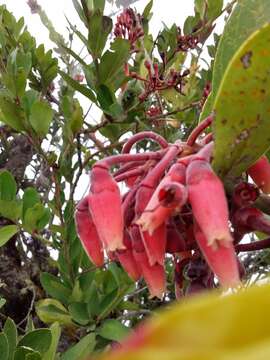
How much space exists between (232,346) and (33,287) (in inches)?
76.9

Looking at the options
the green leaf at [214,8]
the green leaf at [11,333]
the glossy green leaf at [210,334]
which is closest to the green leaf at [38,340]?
the green leaf at [11,333]

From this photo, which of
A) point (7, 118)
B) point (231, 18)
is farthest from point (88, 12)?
point (231, 18)

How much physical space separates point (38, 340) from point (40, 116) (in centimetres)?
51

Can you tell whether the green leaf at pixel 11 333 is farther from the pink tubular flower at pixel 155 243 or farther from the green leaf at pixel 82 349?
the pink tubular flower at pixel 155 243

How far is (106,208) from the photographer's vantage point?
1.89 ft

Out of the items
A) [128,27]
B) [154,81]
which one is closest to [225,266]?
[154,81]

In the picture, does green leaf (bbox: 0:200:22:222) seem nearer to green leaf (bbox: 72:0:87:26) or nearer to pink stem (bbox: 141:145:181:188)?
green leaf (bbox: 72:0:87:26)

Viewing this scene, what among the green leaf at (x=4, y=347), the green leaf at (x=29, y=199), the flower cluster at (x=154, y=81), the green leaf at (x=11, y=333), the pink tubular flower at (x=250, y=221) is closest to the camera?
the pink tubular flower at (x=250, y=221)

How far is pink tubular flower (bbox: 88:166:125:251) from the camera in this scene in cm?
57

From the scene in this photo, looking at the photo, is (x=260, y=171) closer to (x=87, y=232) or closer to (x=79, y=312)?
(x=87, y=232)

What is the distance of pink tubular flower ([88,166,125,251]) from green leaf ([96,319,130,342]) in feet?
2.91

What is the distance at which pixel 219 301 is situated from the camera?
0.33 feet

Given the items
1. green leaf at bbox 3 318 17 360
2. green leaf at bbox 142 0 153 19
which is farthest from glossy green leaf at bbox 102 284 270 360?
green leaf at bbox 142 0 153 19

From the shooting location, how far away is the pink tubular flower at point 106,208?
57cm
